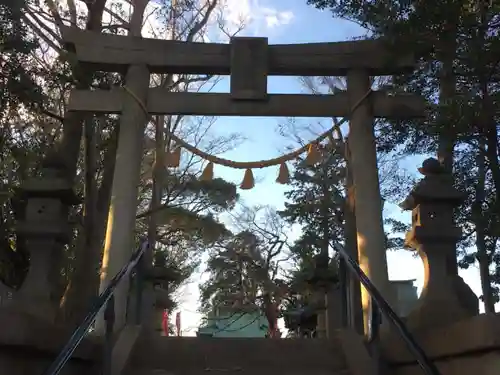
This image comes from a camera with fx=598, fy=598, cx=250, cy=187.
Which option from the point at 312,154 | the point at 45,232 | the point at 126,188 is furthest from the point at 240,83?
the point at 45,232

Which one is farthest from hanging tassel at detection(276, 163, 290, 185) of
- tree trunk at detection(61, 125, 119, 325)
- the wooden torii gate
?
tree trunk at detection(61, 125, 119, 325)

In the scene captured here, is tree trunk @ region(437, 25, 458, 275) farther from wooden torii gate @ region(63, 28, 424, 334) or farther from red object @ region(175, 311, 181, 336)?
red object @ region(175, 311, 181, 336)

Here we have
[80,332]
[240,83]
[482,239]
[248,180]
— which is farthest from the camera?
[248,180]

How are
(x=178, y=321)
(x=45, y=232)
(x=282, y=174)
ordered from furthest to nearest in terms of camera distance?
(x=178, y=321)
(x=282, y=174)
(x=45, y=232)

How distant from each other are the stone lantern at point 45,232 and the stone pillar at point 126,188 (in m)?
2.22

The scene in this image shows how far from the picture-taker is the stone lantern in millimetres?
4621

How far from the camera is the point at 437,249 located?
5113 millimetres

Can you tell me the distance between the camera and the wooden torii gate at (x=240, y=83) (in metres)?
8.02

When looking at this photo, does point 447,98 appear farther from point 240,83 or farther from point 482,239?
point 482,239

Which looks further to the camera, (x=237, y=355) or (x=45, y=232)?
(x=237, y=355)

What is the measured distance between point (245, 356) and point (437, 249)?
2.00 metres

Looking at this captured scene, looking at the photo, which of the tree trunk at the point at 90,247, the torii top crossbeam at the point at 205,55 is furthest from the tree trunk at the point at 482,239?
the tree trunk at the point at 90,247

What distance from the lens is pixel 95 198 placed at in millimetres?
11641

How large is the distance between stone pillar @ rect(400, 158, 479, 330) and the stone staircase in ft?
2.26
